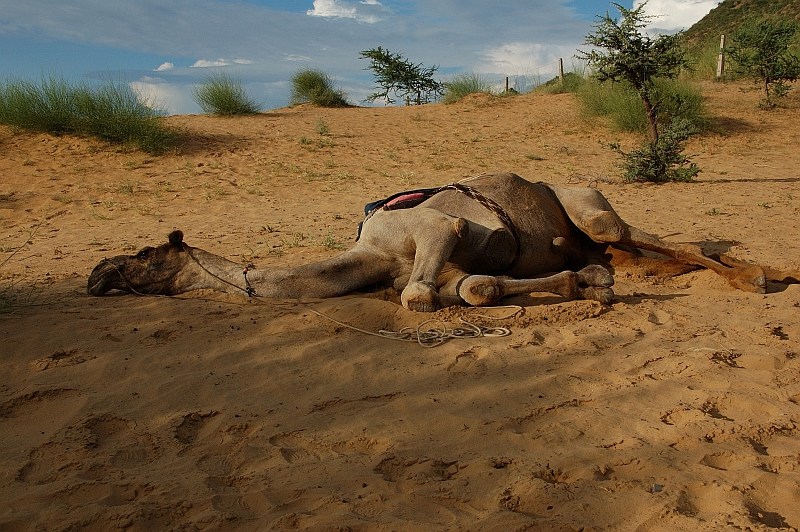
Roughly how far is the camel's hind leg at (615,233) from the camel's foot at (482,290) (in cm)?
147

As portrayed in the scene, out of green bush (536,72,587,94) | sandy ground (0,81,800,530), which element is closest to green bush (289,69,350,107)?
green bush (536,72,587,94)

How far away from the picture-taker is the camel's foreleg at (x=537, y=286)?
15.6 ft

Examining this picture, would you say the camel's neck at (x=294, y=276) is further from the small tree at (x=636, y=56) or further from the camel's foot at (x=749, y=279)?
the small tree at (x=636, y=56)

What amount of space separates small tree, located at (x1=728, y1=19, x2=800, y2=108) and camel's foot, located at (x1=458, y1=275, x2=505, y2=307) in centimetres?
1719

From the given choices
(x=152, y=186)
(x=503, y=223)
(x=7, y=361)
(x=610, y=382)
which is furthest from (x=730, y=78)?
(x=7, y=361)

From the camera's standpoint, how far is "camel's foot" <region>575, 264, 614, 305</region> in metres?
4.95

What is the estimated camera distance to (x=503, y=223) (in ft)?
17.6

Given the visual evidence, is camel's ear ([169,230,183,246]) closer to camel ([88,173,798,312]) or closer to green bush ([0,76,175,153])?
camel ([88,173,798,312])

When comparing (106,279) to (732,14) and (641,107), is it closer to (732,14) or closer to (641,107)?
(641,107)

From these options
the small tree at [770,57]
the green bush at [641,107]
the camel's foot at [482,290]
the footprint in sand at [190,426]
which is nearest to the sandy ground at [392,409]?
the footprint in sand at [190,426]

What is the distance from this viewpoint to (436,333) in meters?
4.40

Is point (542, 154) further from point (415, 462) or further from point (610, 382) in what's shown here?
point (415, 462)

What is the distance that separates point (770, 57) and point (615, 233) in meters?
16.9

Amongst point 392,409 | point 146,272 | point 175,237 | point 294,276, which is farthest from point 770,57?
point 392,409
